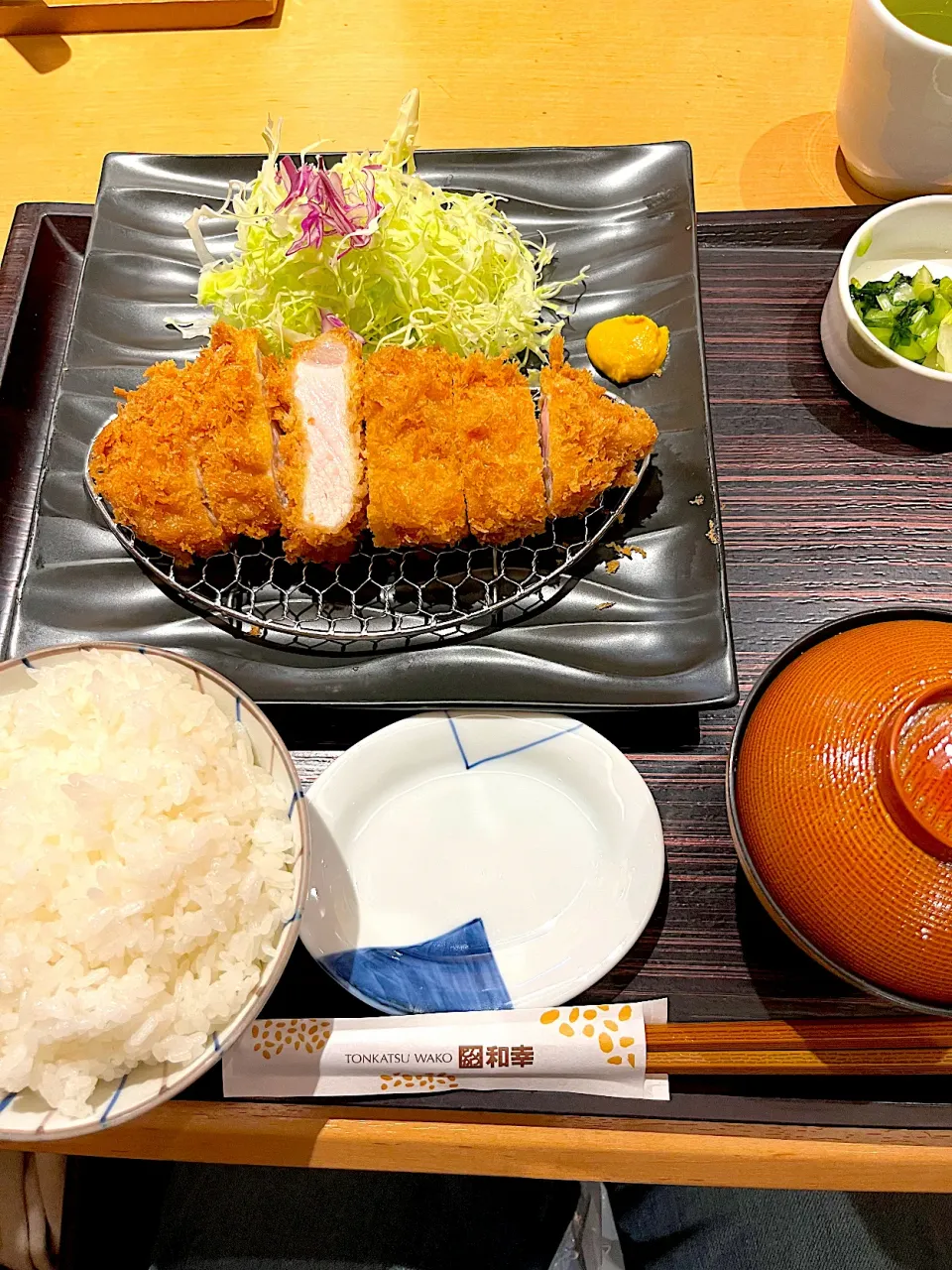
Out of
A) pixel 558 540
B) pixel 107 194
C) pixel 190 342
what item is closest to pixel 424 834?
pixel 558 540

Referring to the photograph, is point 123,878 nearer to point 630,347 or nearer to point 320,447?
point 320,447

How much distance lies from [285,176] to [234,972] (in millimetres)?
1740

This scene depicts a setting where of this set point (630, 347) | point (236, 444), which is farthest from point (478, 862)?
point (630, 347)

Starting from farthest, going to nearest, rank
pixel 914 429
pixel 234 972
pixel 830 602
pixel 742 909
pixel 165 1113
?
pixel 914 429 → pixel 830 602 → pixel 742 909 → pixel 165 1113 → pixel 234 972

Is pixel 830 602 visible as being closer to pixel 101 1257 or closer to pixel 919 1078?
pixel 919 1078

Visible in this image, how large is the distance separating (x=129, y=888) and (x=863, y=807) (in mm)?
974

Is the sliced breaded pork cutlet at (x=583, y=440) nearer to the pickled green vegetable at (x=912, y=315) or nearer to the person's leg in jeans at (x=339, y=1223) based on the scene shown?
the pickled green vegetable at (x=912, y=315)

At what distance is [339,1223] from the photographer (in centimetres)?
162

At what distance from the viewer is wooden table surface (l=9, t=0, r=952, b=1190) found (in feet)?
7.46

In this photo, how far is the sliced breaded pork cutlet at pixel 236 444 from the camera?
1.68 metres

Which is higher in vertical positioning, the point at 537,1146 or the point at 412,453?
the point at 412,453

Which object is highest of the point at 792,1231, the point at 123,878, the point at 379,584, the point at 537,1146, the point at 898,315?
the point at 898,315

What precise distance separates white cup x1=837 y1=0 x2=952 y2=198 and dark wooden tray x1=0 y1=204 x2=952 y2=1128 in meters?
0.14

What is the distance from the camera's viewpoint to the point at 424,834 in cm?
147
